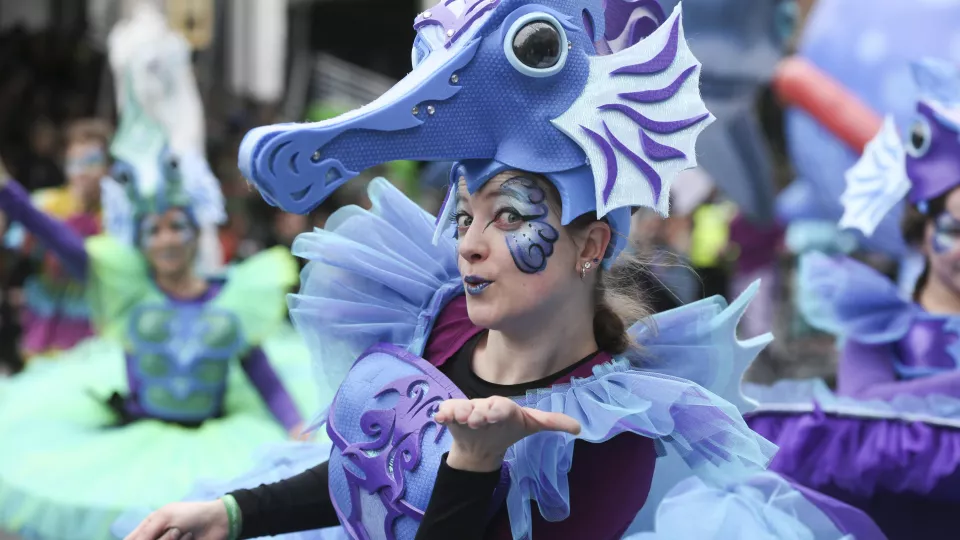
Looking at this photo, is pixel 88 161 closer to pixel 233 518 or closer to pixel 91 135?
pixel 91 135

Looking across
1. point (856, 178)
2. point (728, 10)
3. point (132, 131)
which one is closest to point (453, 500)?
point (856, 178)

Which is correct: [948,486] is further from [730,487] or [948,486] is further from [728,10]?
[728,10]

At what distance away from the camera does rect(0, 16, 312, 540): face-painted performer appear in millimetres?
4137

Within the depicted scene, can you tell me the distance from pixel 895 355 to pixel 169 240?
2.54 metres

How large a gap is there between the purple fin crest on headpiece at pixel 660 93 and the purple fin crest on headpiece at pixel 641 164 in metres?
0.06

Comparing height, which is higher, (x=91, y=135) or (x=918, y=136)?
(x=918, y=136)

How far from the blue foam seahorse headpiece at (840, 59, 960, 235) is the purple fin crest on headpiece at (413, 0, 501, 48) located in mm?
1722

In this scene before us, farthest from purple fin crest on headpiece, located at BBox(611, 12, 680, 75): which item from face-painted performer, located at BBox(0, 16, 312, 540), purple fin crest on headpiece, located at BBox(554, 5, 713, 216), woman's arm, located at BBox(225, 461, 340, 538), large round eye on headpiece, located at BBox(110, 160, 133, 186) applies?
large round eye on headpiece, located at BBox(110, 160, 133, 186)

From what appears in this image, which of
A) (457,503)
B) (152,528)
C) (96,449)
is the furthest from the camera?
(96,449)

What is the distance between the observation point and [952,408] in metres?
2.90

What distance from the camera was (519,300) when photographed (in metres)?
1.93

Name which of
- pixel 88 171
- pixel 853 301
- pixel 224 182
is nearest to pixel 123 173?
pixel 88 171

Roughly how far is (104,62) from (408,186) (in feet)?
10.2

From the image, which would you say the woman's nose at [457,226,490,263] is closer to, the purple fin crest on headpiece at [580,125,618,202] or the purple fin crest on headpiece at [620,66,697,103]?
the purple fin crest on headpiece at [580,125,618,202]
